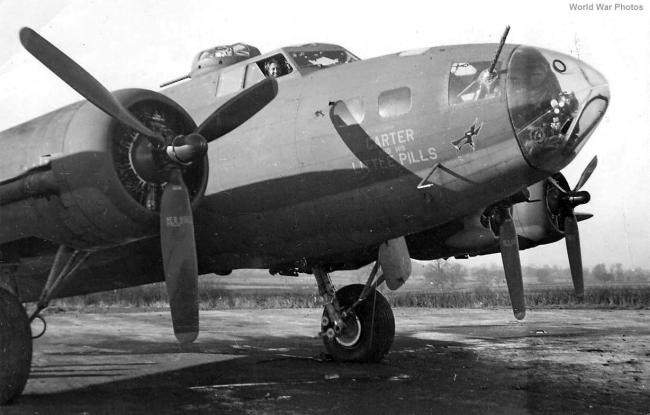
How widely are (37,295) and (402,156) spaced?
21.9ft

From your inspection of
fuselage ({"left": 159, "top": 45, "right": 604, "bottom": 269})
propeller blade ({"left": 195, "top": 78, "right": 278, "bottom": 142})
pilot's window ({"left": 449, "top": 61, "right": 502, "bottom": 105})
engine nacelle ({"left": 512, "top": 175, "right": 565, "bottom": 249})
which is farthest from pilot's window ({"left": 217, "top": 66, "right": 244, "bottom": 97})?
engine nacelle ({"left": 512, "top": 175, "right": 565, "bottom": 249})

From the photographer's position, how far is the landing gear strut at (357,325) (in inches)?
428

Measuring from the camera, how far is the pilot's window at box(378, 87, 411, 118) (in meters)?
8.05

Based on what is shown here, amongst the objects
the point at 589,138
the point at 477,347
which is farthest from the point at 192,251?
the point at 477,347

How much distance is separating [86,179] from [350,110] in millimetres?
3279

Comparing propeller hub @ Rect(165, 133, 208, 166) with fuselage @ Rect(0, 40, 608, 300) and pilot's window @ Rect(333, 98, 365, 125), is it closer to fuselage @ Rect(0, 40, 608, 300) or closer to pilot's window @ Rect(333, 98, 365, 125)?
fuselage @ Rect(0, 40, 608, 300)

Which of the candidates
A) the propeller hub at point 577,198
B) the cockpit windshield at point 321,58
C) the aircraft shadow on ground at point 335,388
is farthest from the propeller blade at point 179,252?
the propeller hub at point 577,198

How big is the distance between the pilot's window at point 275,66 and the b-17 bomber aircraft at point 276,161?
0.06ft

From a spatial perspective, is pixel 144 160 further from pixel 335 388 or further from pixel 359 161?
pixel 335 388

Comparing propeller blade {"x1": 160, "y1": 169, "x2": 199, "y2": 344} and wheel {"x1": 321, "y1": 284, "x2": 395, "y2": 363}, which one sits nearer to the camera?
propeller blade {"x1": 160, "y1": 169, "x2": 199, "y2": 344}

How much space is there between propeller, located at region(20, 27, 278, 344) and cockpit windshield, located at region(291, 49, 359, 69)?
2401 mm

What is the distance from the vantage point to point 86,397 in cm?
798

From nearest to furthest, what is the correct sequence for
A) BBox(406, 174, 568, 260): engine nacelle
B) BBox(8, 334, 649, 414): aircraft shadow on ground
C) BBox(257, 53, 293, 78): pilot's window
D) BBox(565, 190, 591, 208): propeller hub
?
BBox(8, 334, 649, 414): aircraft shadow on ground, BBox(257, 53, 293, 78): pilot's window, BBox(406, 174, 568, 260): engine nacelle, BBox(565, 190, 591, 208): propeller hub

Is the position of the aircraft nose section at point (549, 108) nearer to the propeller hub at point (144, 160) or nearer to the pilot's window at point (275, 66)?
the pilot's window at point (275, 66)
